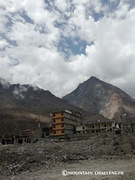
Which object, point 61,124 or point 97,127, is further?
point 97,127

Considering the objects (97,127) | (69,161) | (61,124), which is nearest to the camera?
(69,161)

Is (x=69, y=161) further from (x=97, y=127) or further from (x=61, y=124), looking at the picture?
(x=97, y=127)

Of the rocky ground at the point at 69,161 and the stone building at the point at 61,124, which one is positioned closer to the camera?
the rocky ground at the point at 69,161

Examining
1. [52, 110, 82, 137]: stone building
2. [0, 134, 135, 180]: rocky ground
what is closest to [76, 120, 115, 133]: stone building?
[52, 110, 82, 137]: stone building

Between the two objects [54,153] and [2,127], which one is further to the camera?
[2,127]

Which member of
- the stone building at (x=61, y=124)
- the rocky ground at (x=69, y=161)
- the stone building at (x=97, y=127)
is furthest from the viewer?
the stone building at (x=97, y=127)

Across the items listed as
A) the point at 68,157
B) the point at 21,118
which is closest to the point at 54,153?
the point at 68,157

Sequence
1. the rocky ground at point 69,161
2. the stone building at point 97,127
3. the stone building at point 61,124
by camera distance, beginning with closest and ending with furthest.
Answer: the rocky ground at point 69,161 < the stone building at point 61,124 < the stone building at point 97,127

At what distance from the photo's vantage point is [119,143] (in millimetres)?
33656

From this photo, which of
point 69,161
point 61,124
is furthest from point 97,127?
point 69,161

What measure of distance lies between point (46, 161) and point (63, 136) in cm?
4031

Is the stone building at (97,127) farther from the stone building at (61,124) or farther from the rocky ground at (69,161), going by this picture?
the rocky ground at (69,161)

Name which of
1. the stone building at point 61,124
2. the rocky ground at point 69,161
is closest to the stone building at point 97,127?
the stone building at point 61,124

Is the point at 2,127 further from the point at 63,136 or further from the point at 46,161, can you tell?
the point at 46,161
